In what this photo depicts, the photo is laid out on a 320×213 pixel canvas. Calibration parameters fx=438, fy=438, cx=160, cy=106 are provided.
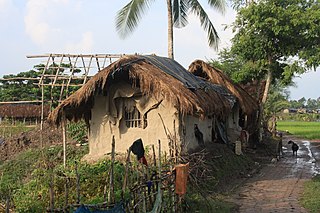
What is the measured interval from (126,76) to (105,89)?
83 cm

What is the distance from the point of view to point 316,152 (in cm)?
2311

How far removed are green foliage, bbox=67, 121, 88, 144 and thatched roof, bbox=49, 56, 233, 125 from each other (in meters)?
4.98

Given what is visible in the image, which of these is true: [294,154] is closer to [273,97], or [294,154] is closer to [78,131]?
[78,131]

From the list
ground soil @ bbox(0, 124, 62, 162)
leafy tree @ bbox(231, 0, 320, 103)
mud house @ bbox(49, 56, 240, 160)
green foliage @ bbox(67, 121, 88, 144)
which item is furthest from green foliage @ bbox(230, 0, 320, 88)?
ground soil @ bbox(0, 124, 62, 162)

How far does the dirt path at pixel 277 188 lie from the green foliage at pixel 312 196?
0.15m

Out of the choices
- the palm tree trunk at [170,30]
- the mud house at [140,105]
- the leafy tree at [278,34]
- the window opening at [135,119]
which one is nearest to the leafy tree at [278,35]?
the leafy tree at [278,34]

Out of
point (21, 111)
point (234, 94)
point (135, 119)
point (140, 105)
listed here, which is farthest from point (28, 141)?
point (234, 94)

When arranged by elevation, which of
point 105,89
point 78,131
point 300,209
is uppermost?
point 105,89

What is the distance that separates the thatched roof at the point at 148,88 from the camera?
11820 mm

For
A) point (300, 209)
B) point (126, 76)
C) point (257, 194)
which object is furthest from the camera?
point (126, 76)

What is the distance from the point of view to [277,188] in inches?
484

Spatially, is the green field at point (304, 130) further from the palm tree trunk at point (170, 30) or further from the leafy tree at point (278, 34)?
the palm tree trunk at point (170, 30)

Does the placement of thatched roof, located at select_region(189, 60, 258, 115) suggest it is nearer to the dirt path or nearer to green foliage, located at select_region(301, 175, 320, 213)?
the dirt path

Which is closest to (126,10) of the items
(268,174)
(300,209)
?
(268,174)
